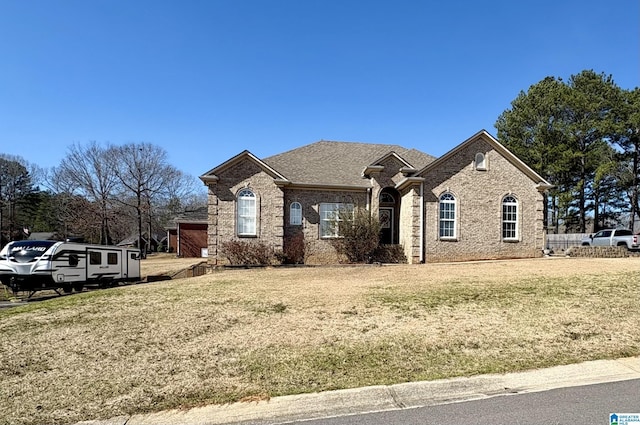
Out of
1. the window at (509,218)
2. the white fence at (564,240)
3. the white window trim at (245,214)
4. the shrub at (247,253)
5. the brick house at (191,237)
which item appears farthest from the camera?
the brick house at (191,237)

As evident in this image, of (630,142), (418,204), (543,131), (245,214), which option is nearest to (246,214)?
(245,214)

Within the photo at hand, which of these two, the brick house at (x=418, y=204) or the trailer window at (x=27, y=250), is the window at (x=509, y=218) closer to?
the brick house at (x=418, y=204)

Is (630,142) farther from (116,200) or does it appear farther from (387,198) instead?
(116,200)

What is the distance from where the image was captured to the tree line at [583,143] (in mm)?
36875

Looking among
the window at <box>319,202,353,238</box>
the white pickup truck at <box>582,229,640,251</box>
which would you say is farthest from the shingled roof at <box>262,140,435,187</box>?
the white pickup truck at <box>582,229,640,251</box>

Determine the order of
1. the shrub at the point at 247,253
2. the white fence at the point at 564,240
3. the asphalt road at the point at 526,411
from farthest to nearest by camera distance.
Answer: the white fence at the point at 564,240
the shrub at the point at 247,253
the asphalt road at the point at 526,411

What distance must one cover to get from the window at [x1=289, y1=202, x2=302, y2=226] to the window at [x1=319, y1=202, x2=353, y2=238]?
1.29 meters

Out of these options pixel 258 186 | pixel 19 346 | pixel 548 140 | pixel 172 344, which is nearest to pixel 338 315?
pixel 172 344

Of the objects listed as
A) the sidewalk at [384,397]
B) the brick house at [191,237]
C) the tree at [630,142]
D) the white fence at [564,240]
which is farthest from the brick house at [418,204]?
the tree at [630,142]

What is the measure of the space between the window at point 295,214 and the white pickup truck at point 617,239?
851 inches

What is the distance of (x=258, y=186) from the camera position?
22.0m

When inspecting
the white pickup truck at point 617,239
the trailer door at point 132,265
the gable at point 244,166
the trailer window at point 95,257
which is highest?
the gable at point 244,166

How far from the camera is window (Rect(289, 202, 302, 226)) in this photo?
22594 millimetres

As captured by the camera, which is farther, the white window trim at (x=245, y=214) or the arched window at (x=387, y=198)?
the arched window at (x=387, y=198)
